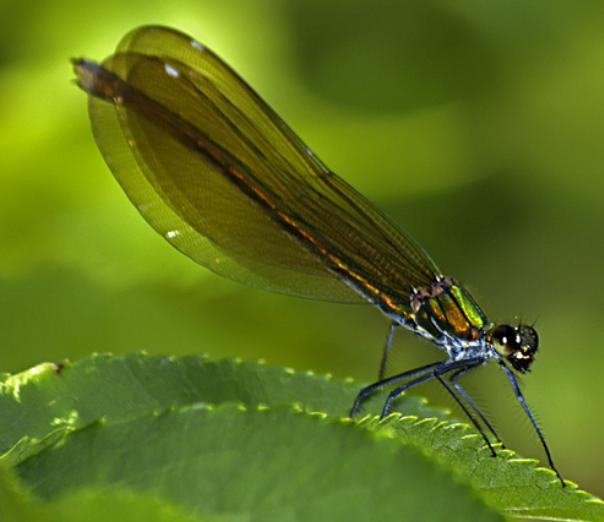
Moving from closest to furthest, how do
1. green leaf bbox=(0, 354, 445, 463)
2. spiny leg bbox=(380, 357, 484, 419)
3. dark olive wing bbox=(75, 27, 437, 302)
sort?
1. green leaf bbox=(0, 354, 445, 463)
2. spiny leg bbox=(380, 357, 484, 419)
3. dark olive wing bbox=(75, 27, 437, 302)

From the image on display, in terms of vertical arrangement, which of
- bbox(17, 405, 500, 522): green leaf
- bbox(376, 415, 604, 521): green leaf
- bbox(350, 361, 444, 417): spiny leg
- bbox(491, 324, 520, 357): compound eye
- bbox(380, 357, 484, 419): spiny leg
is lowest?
bbox(17, 405, 500, 522): green leaf

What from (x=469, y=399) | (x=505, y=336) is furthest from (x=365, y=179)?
(x=469, y=399)

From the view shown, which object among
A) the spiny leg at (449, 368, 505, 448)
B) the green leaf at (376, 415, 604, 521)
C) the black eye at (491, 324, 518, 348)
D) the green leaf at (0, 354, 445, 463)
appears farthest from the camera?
the black eye at (491, 324, 518, 348)

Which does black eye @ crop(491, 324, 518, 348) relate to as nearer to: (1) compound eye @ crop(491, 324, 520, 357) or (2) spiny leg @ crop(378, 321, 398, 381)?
(1) compound eye @ crop(491, 324, 520, 357)

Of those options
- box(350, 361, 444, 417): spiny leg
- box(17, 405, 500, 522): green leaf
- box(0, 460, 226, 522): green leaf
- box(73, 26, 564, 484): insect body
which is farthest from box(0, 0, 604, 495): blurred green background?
box(0, 460, 226, 522): green leaf

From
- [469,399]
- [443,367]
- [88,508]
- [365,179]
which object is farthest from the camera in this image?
[365,179]

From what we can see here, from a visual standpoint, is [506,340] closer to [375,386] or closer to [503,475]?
[375,386]
